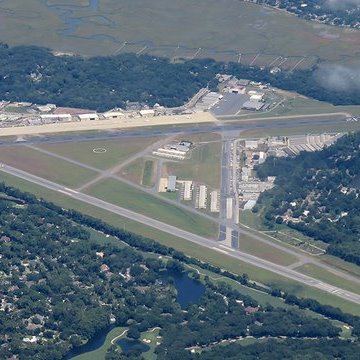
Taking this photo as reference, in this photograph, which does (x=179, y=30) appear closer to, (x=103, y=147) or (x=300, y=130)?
(x=300, y=130)

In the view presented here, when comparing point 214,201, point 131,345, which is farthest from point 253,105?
point 131,345

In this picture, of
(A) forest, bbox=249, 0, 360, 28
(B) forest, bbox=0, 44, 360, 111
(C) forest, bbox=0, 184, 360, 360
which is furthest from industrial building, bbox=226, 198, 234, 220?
(A) forest, bbox=249, 0, 360, 28

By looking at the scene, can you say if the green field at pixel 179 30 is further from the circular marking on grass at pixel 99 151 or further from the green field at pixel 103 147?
the circular marking on grass at pixel 99 151

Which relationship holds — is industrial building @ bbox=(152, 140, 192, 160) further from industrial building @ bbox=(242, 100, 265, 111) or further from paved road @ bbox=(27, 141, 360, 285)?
industrial building @ bbox=(242, 100, 265, 111)

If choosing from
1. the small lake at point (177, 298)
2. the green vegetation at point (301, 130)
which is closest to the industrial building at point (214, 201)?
the small lake at point (177, 298)

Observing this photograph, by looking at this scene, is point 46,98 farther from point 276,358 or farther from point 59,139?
point 276,358

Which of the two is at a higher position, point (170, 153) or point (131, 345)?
point (170, 153)
